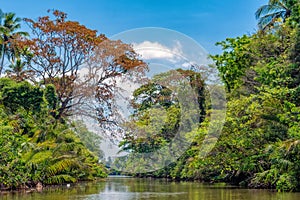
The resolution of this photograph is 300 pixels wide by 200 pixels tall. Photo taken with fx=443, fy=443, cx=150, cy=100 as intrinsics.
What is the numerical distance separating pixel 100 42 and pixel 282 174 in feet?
31.6

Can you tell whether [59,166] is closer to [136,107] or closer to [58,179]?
[58,179]

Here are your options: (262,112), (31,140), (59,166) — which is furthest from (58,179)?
(262,112)

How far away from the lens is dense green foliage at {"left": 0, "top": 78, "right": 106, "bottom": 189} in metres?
14.7

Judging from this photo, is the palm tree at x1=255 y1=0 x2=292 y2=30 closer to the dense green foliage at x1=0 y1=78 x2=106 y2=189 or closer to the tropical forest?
the tropical forest

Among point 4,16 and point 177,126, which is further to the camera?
point 4,16

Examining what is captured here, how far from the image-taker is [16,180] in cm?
1483

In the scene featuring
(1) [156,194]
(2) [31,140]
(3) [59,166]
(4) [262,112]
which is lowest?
(1) [156,194]

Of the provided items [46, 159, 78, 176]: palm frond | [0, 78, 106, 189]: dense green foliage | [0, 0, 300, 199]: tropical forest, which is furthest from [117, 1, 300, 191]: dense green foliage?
[0, 78, 106, 189]: dense green foliage

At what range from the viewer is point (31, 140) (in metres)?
19.6

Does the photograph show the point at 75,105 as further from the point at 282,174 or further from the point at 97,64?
the point at 282,174

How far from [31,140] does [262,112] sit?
10.1m

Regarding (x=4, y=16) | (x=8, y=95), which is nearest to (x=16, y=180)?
(x=8, y=95)

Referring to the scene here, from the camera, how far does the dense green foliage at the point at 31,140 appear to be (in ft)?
48.1

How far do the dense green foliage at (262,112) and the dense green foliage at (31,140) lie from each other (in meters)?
5.96
